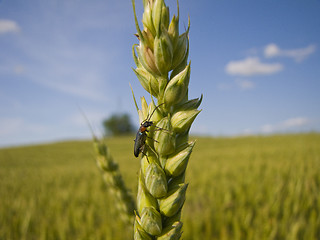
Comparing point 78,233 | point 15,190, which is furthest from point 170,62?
point 15,190

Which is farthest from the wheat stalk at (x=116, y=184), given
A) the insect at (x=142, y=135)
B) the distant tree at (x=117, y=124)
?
the distant tree at (x=117, y=124)

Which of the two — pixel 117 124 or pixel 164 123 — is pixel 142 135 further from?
pixel 117 124

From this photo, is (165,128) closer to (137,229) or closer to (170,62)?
(170,62)

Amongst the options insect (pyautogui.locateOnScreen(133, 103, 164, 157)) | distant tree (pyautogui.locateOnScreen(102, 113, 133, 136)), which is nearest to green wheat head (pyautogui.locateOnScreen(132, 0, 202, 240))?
insect (pyautogui.locateOnScreen(133, 103, 164, 157))

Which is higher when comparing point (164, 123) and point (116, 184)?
point (164, 123)


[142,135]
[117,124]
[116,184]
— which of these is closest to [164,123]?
[142,135]

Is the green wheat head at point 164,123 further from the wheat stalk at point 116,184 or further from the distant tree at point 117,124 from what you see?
the distant tree at point 117,124
